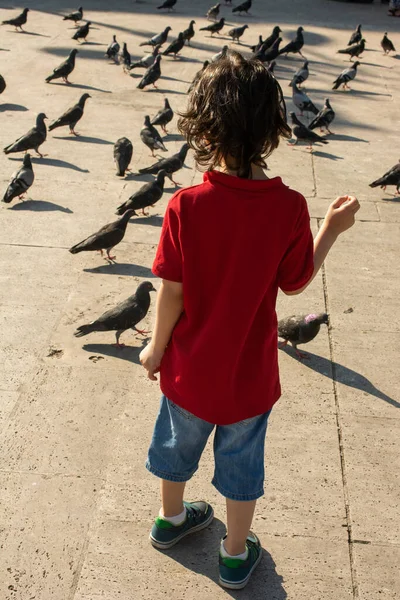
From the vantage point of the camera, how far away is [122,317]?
576 centimetres

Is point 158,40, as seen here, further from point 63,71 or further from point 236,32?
A: point 63,71

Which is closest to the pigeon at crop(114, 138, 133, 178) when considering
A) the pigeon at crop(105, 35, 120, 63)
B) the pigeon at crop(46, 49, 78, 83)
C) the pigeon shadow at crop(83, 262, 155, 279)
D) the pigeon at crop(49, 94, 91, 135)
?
the pigeon at crop(49, 94, 91, 135)

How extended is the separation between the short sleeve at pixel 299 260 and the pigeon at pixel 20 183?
230 inches

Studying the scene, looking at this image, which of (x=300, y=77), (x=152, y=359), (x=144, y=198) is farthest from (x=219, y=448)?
(x=300, y=77)

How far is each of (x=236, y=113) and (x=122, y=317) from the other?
11.0ft

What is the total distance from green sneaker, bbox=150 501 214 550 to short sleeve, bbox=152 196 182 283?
1.37m

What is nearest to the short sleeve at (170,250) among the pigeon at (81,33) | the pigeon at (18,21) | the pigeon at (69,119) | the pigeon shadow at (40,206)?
the pigeon shadow at (40,206)

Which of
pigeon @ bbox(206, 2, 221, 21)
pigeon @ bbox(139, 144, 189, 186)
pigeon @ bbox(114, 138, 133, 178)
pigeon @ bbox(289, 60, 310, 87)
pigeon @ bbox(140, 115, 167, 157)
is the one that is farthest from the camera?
pigeon @ bbox(206, 2, 221, 21)

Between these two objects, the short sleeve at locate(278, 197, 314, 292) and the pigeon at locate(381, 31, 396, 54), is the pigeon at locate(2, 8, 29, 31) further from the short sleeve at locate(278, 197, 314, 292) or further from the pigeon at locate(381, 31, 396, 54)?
the short sleeve at locate(278, 197, 314, 292)

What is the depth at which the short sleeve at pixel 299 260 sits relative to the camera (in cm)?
281

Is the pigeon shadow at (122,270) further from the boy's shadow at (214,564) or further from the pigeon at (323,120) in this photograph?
the pigeon at (323,120)

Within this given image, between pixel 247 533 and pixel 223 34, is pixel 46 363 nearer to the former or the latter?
pixel 247 533

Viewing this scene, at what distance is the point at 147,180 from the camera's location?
948cm

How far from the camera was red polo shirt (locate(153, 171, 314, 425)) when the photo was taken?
2.69m
